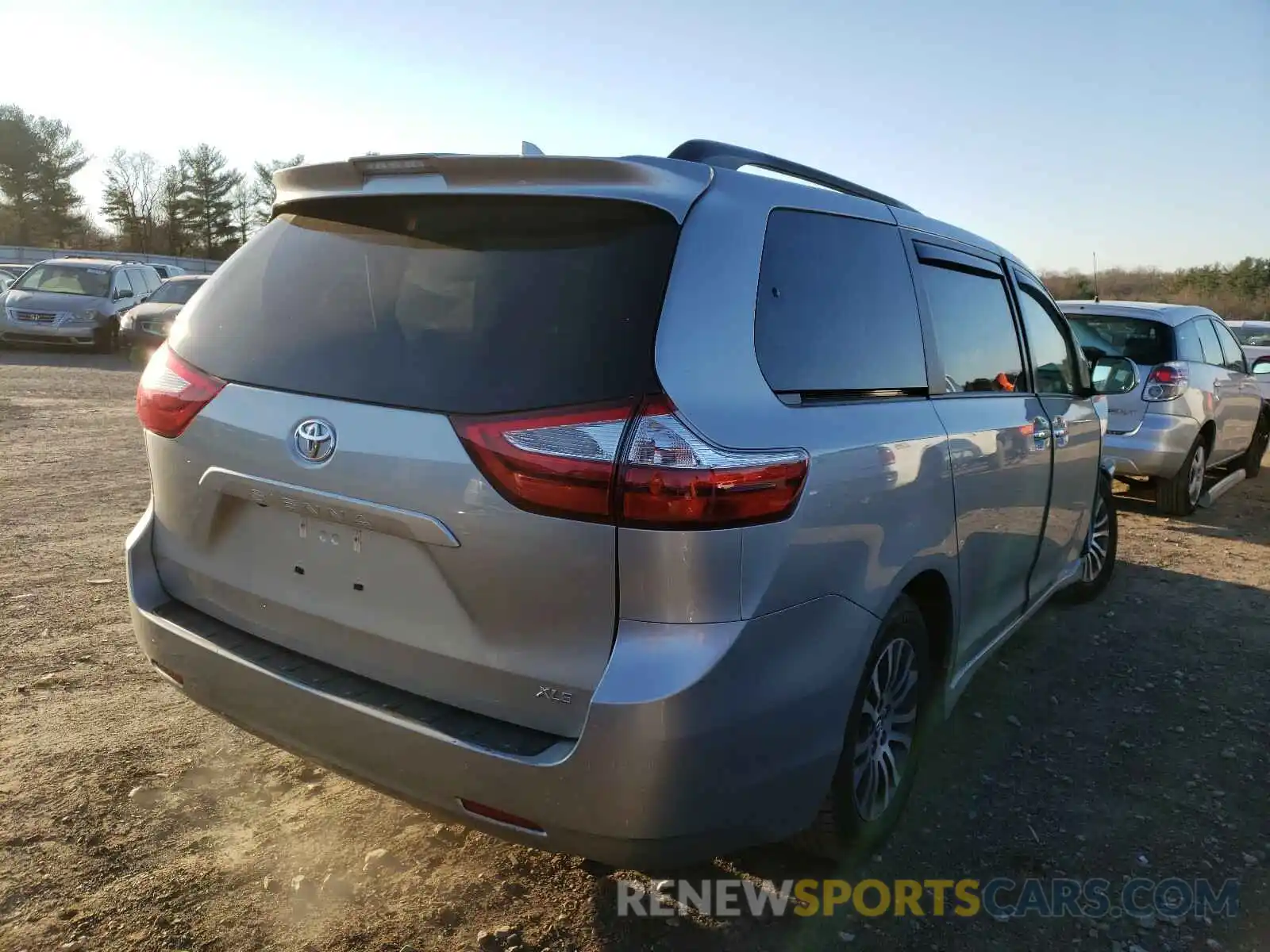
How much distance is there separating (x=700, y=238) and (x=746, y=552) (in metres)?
0.74

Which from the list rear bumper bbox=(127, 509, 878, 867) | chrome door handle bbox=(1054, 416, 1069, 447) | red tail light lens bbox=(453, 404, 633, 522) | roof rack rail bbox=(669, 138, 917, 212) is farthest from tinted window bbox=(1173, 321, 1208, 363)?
red tail light lens bbox=(453, 404, 633, 522)

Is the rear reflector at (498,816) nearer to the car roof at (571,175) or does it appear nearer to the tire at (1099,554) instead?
the car roof at (571,175)

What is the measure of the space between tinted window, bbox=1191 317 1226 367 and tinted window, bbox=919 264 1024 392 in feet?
18.7

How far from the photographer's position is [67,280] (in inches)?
762

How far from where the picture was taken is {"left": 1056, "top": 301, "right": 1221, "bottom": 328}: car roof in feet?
27.0

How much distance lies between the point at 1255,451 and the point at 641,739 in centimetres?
1081

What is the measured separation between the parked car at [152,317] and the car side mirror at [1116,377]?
1484 cm

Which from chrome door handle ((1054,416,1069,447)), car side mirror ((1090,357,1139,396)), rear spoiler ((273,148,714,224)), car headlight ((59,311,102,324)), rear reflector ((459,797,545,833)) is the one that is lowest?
car headlight ((59,311,102,324))

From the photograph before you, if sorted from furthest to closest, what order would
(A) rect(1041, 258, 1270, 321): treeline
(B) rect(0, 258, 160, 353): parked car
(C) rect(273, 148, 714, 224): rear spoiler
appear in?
(A) rect(1041, 258, 1270, 321): treeline < (B) rect(0, 258, 160, 353): parked car < (C) rect(273, 148, 714, 224): rear spoiler

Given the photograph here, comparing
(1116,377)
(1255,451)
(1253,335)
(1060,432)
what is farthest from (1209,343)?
(1253,335)

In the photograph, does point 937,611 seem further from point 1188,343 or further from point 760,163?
point 1188,343

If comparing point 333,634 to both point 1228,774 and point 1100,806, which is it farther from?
point 1228,774

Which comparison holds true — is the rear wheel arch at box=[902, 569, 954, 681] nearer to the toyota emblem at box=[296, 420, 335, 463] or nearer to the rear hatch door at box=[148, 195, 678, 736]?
the rear hatch door at box=[148, 195, 678, 736]

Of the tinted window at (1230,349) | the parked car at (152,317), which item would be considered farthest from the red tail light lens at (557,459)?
the parked car at (152,317)
